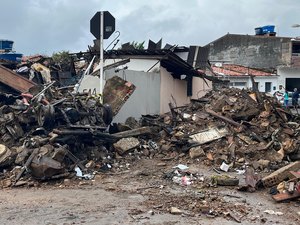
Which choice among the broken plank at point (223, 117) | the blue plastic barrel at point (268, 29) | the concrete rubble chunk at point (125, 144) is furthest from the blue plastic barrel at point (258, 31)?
the concrete rubble chunk at point (125, 144)

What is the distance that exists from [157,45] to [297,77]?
26.8m

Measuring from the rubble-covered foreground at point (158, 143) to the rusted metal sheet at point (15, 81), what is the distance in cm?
76

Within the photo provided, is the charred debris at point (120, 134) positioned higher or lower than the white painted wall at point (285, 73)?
lower

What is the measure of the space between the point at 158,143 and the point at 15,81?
4.42 metres

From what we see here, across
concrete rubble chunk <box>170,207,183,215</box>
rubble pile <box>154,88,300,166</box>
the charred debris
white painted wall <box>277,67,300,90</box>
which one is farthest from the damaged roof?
concrete rubble chunk <box>170,207,183,215</box>

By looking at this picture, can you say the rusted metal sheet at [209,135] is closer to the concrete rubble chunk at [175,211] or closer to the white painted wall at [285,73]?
the concrete rubble chunk at [175,211]

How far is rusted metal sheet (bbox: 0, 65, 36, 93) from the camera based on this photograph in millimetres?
11219

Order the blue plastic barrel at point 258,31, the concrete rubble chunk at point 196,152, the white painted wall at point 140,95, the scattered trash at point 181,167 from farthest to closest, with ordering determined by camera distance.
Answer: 1. the blue plastic barrel at point 258,31
2. the white painted wall at point 140,95
3. the concrete rubble chunk at point 196,152
4. the scattered trash at point 181,167

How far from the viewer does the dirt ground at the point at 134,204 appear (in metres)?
5.93

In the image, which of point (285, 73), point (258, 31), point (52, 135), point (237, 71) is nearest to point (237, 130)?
point (52, 135)

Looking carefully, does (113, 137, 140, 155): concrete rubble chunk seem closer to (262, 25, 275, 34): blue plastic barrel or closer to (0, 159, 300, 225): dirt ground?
(0, 159, 300, 225): dirt ground

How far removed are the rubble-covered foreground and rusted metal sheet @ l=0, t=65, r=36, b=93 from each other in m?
0.76

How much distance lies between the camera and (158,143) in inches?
444

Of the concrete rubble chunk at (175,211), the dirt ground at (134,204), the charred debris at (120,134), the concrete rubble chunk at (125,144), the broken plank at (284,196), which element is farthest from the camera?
the concrete rubble chunk at (125,144)
